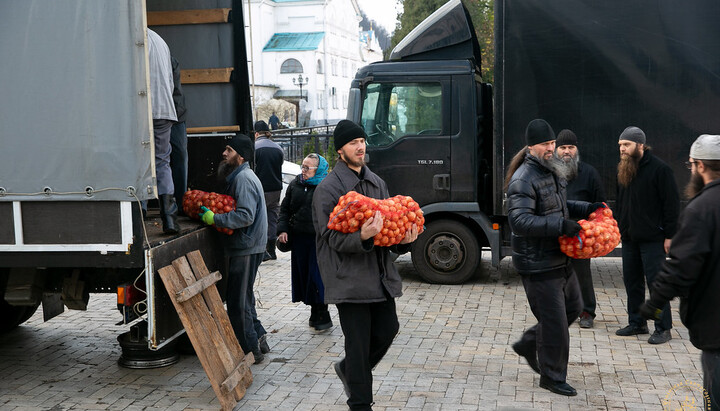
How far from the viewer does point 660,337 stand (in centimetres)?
738

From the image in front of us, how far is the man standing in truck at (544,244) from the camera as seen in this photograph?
5.82 meters

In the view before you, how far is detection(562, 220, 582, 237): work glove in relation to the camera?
222 inches

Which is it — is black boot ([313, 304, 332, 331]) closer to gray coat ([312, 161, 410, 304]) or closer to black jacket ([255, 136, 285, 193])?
gray coat ([312, 161, 410, 304])

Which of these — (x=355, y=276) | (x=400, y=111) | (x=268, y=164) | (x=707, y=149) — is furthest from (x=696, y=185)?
(x=268, y=164)

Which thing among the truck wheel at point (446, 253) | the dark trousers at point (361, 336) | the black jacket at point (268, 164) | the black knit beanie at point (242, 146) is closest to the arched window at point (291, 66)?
the black jacket at point (268, 164)

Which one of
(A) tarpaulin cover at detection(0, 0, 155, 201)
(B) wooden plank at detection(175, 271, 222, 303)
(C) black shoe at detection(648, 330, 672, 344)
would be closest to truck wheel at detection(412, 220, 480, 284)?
(C) black shoe at detection(648, 330, 672, 344)

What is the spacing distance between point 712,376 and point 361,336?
7.18 feet

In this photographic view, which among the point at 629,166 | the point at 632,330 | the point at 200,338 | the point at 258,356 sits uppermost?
the point at 629,166

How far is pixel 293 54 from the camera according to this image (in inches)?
2815

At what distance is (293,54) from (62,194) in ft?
222

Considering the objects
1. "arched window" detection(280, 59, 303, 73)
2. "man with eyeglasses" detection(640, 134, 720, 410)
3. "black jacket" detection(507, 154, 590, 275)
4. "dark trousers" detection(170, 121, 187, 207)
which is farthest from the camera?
"arched window" detection(280, 59, 303, 73)

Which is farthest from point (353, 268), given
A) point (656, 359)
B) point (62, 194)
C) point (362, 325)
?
point (656, 359)

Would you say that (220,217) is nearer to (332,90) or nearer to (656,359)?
(656,359)

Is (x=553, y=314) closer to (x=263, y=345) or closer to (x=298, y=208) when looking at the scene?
(x=263, y=345)
